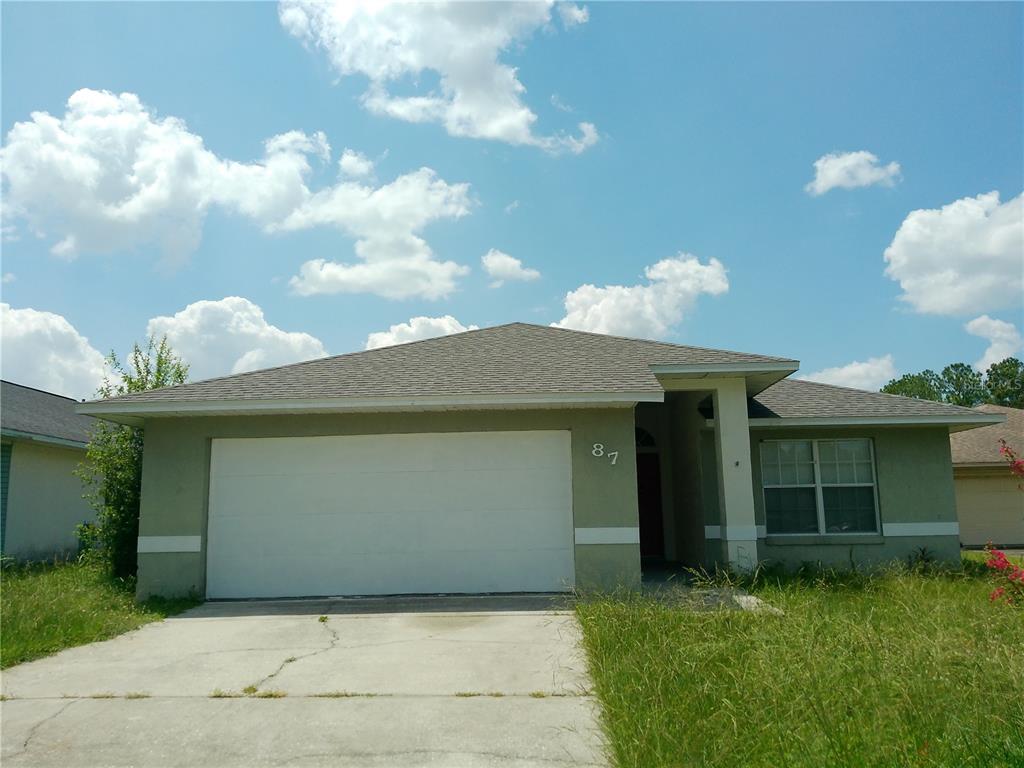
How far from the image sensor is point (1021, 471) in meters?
6.28

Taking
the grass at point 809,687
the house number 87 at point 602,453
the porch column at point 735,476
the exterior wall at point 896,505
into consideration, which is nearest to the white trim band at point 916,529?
the exterior wall at point 896,505

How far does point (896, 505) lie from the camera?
13.3m

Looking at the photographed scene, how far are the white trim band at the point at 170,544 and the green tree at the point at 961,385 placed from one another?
224 feet

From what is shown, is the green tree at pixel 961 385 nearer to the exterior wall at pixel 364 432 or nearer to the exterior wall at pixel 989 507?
the exterior wall at pixel 989 507

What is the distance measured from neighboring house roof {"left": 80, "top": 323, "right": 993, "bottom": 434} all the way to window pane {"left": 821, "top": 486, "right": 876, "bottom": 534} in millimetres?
1449

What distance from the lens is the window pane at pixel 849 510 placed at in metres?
13.4

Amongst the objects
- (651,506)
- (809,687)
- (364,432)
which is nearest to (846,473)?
(651,506)

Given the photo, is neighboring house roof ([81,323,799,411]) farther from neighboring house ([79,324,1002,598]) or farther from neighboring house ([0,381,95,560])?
neighboring house ([0,381,95,560])

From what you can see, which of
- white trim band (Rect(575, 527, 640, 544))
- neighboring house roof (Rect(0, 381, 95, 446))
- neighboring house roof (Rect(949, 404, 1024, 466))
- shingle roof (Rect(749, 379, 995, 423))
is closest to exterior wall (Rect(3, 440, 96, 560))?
neighboring house roof (Rect(0, 381, 95, 446))

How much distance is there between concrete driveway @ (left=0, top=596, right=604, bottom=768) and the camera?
473cm

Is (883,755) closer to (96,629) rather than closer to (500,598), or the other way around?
(500,598)

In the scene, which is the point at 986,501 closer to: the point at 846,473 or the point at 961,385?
the point at 846,473

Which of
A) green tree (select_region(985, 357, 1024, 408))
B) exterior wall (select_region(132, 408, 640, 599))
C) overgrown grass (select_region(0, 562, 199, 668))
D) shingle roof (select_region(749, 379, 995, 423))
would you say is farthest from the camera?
green tree (select_region(985, 357, 1024, 408))

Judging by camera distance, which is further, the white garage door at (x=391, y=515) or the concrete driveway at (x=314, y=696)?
the white garage door at (x=391, y=515)
